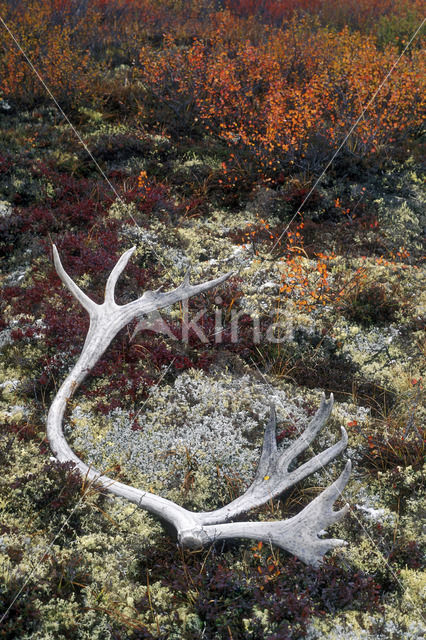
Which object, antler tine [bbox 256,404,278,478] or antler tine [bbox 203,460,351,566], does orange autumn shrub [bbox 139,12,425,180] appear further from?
antler tine [bbox 203,460,351,566]

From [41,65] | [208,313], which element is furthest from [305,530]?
[41,65]

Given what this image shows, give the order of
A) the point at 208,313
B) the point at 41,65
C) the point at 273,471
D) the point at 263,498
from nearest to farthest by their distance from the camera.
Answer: the point at 263,498, the point at 273,471, the point at 208,313, the point at 41,65

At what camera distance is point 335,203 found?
27.4ft

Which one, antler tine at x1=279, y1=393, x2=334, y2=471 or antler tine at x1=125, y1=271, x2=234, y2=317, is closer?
antler tine at x1=279, y1=393, x2=334, y2=471

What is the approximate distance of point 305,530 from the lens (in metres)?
3.81

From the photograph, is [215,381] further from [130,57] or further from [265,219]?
[130,57]

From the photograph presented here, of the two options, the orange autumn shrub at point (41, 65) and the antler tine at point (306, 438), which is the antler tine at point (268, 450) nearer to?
the antler tine at point (306, 438)

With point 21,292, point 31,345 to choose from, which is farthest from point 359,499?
point 21,292

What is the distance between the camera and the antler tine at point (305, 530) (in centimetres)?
378

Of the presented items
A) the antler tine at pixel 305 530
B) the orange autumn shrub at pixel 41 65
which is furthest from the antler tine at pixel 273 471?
the orange autumn shrub at pixel 41 65

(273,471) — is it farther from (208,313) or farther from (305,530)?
(208,313)

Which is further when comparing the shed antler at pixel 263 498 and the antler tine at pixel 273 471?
the antler tine at pixel 273 471

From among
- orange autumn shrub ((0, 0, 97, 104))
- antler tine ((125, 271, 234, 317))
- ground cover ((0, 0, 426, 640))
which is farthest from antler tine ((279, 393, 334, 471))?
orange autumn shrub ((0, 0, 97, 104))

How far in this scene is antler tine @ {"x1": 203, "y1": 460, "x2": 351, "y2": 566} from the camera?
149 inches
